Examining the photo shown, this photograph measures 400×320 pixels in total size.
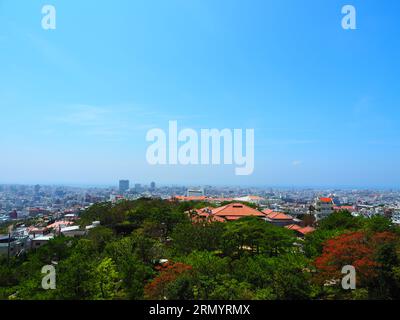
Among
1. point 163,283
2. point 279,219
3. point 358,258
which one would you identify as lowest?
point 279,219

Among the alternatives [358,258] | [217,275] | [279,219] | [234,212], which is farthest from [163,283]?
[279,219]

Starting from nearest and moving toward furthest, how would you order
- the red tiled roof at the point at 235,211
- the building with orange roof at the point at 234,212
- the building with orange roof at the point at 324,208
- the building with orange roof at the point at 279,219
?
1. the building with orange roof at the point at 234,212
2. the red tiled roof at the point at 235,211
3. the building with orange roof at the point at 279,219
4. the building with orange roof at the point at 324,208

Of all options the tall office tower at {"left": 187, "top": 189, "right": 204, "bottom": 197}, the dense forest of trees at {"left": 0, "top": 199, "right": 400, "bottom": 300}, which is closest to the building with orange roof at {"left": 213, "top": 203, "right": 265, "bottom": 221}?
the dense forest of trees at {"left": 0, "top": 199, "right": 400, "bottom": 300}

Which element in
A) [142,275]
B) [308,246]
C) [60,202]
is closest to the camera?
[142,275]

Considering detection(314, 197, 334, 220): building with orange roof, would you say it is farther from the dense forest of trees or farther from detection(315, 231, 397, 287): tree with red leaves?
detection(315, 231, 397, 287): tree with red leaves

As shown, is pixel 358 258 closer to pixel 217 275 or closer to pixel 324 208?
pixel 217 275

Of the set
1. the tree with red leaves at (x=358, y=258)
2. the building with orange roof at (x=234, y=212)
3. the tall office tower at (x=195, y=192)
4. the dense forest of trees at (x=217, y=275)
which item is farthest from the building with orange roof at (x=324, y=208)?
the tree with red leaves at (x=358, y=258)

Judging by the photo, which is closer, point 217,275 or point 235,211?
point 217,275

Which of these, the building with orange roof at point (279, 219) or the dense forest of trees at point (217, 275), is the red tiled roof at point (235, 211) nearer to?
the building with orange roof at point (279, 219)
